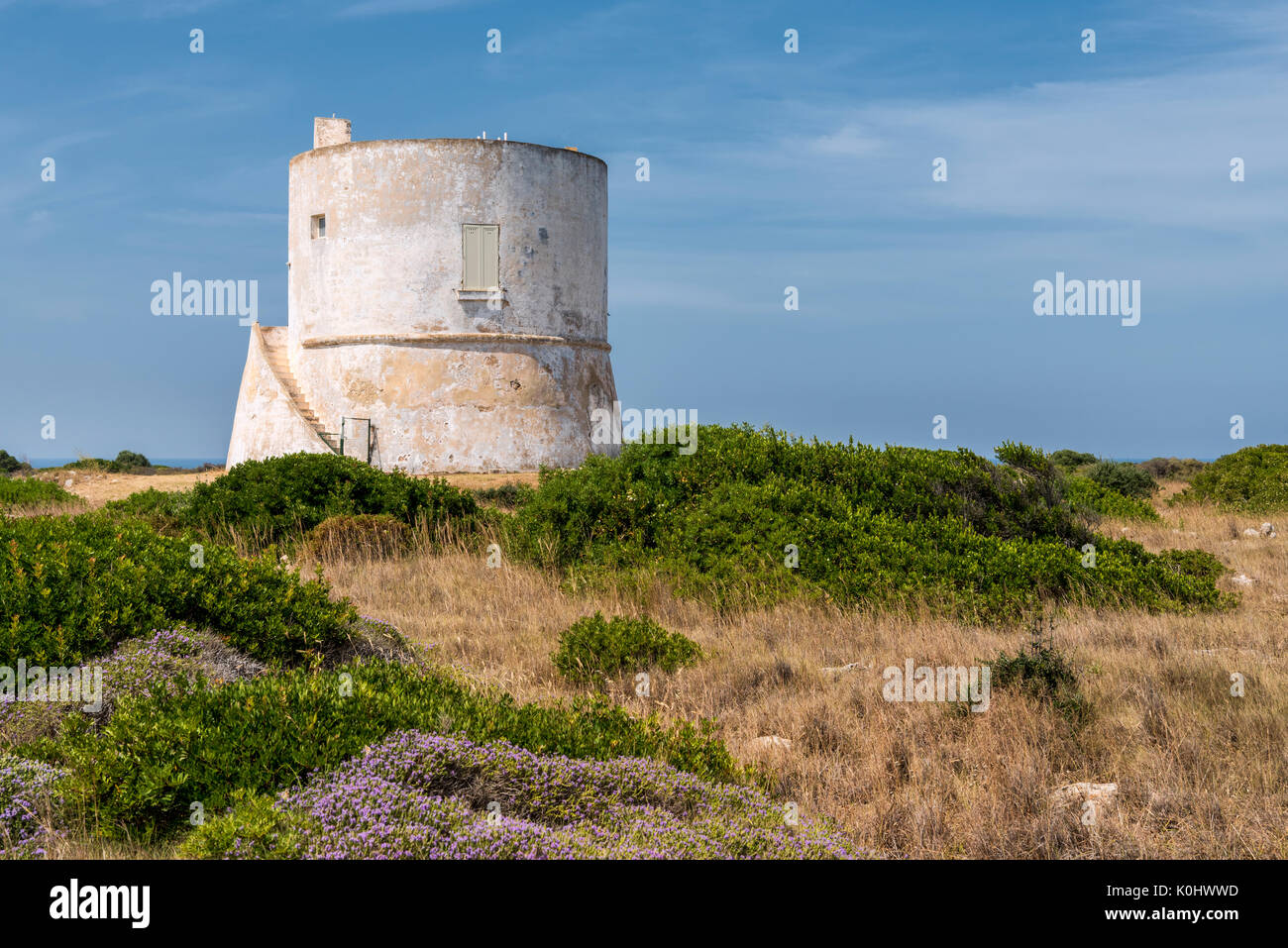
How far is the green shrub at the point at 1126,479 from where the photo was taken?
22719 millimetres

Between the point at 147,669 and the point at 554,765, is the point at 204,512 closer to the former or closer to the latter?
the point at 147,669

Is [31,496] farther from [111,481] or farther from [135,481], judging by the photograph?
[111,481]

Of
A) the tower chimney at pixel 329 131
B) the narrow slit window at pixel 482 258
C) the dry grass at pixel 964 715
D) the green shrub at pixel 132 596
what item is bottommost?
the dry grass at pixel 964 715

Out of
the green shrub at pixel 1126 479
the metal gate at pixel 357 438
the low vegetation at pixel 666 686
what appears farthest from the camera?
the metal gate at pixel 357 438

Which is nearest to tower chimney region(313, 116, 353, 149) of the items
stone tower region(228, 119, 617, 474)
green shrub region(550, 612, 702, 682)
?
stone tower region(228, 119, 617, 474)

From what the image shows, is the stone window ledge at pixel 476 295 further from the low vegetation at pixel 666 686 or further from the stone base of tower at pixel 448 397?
the low vegetation at pixel 666 686

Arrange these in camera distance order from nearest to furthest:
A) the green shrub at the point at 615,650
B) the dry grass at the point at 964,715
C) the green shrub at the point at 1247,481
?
the dry grass at the point at 964,715 → the green shrub at the point at 615,650 → the green shrub at the point at 1247,481

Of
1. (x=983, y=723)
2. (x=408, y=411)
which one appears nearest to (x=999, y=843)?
(x=983, y=723)

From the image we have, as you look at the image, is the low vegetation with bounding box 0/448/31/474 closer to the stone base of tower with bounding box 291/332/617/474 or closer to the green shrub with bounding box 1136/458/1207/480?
the stone base of tower with bounding box 291/332/617/474

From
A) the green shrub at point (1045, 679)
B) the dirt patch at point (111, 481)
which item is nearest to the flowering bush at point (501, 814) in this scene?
the green shrub at point (1045, 679)

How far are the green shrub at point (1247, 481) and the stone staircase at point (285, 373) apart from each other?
1811 centimetres

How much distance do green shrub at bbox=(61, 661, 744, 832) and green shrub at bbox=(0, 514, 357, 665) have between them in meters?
0.68

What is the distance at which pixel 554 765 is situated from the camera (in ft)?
14.3

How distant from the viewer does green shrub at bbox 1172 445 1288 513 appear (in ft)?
58.2
